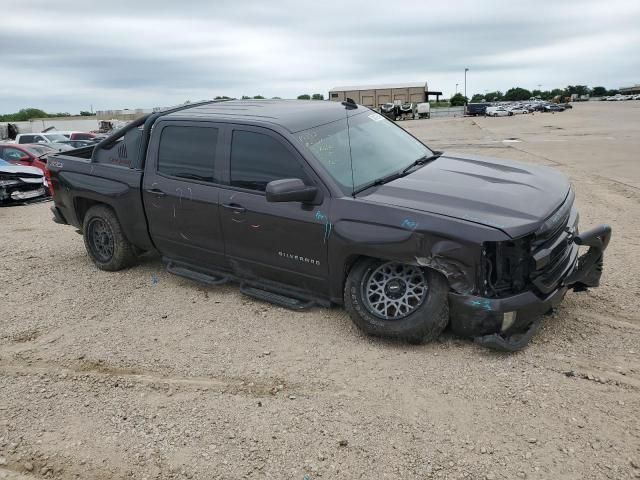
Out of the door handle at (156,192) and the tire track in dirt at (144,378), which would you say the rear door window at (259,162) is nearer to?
the door handle at (156,192)

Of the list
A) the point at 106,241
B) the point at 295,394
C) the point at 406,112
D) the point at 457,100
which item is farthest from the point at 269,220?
the point at 457,100

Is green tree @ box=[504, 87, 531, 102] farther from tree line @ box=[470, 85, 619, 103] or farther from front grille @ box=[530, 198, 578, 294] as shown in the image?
front grille @ box=[530, 198, 578, 294]

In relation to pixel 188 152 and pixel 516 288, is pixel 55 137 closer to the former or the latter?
pixel 188 152

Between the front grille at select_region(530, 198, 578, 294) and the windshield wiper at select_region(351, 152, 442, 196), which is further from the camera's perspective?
the windshield wiper at select_region(351, 152, 442, 196)

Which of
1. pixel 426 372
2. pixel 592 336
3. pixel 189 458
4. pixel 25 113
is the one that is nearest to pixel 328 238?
pixel 426 372

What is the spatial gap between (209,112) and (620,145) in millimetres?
16634

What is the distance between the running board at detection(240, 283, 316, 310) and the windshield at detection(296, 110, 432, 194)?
0.99 m

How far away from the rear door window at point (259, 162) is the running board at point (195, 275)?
940mm

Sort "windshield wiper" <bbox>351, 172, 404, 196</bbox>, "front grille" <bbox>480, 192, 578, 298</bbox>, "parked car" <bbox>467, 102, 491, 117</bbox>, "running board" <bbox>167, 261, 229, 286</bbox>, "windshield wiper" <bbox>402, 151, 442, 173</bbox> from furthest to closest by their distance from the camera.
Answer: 1. "parked car" <bbox>467, 102, 491, 117</bbox>
2. "running board" <bbox>167, 261, 229, 286</bbox>
3. "windshield wiper" <bbox>402, 151, 442, 173</bbox>
4. "windshield wiper" <bbox>351, 172, 404, 196</bbox>
5. "front grille" <bbox>480, 192, 578, 298</bbox>

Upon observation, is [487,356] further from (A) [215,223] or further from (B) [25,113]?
(B) [25,113]

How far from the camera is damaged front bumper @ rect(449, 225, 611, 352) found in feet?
11.5

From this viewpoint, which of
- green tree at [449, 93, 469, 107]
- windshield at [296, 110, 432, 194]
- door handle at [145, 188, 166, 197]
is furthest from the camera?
green tree at [449, 93, 469, 107]

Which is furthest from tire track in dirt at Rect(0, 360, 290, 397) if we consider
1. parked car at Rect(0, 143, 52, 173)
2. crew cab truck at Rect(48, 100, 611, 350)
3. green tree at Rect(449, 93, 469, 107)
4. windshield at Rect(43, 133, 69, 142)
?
green tree at Rect(449, 93, 469, 107)

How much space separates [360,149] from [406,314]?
4.96 ft
